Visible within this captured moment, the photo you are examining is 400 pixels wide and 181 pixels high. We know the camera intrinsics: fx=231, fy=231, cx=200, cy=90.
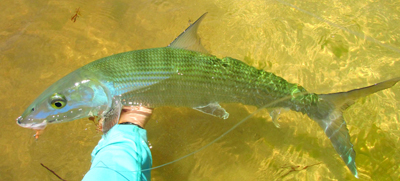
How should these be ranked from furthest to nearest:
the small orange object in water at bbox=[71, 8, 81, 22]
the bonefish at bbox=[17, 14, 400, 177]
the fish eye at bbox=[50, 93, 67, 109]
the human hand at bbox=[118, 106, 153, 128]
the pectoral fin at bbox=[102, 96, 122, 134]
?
the small orange object in water at bbox=[71, 8, 81, 22], the human hand at bbox=[118, 106, 153, 128], the pectoral fin at bbox=[102, 96, 122, 134], the bonefish at bbox=[17, 14, 400, 177], the fish eye at bbox=[50, 93, 67, 109]

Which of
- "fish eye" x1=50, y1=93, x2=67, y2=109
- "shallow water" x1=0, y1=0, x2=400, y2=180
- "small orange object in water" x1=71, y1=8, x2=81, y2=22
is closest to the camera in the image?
"fish eye" x1=50, y1=93, x2=67, y2=109

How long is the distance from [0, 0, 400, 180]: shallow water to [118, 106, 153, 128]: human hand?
695mm

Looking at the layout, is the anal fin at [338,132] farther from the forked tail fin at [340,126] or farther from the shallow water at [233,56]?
the shallow water at [233,56]

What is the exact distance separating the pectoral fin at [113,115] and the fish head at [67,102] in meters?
0.08

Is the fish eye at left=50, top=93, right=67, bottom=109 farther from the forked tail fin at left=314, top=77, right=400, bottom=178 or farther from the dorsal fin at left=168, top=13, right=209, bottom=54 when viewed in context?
the forked tail fin at left=314, top=77, right=400, bottom=178

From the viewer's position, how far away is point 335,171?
3.46m

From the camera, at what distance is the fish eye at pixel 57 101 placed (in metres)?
2.42

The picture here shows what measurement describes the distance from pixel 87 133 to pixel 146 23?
2.13 metres

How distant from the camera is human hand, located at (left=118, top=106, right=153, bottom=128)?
2916mm

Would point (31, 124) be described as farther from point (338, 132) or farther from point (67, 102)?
point (338, 132)

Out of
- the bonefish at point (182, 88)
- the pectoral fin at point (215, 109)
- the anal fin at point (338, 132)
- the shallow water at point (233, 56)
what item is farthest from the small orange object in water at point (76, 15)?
the anal fin at point (338, 132)

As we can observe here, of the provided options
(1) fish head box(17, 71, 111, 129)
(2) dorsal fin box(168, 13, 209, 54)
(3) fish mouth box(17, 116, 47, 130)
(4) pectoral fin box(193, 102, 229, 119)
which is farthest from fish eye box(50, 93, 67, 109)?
(4) pectoral fin box(193, 102, 229, 119)

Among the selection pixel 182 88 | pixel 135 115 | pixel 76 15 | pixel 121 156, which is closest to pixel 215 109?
pixel 182 88

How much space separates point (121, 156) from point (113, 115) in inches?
23.8
